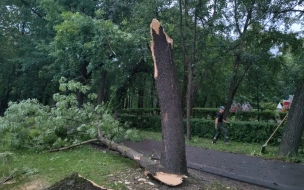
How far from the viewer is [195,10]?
1191 cm

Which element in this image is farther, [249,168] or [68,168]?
[249,168]

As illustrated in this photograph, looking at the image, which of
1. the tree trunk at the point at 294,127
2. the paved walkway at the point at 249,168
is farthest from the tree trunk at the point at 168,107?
the tree trunk at the point at 294,127

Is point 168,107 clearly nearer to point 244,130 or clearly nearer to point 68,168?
point 68,168

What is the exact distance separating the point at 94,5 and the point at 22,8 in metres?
7.74

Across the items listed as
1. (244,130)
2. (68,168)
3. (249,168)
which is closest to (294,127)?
(249,168)

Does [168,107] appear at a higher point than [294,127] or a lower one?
higher

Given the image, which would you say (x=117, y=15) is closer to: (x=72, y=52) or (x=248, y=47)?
(x=72, y=52)

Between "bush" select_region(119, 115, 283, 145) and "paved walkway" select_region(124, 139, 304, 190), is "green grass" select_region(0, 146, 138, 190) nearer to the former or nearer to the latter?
"paved walkway" select_region(124, 139, 304, 190)

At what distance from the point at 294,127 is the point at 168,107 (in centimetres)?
534

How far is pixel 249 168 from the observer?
24.1ft

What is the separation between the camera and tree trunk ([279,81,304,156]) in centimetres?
863

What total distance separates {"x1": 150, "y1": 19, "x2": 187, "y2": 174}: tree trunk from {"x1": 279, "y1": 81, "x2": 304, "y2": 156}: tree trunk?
5038 millimetres

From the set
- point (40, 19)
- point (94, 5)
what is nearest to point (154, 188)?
point (94, 5)

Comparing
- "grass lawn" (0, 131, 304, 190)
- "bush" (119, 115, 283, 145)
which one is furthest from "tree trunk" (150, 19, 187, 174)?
"bush" (119, 115, 283, 145)
